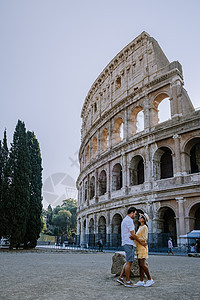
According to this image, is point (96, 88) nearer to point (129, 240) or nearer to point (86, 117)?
point (86, 117)

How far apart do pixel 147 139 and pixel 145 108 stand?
9.07 ft

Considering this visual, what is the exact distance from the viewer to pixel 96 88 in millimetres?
32125

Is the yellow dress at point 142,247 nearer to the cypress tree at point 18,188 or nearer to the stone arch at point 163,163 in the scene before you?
the cypress tree at point 18,188

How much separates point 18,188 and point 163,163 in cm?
1083

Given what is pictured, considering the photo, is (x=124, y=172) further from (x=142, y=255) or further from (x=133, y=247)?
(x=142, y=255)

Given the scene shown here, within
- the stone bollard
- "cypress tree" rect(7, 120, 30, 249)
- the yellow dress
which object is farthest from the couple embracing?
"cypress tree" rect(7, 120, 30, 249)

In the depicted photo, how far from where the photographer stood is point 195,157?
66.6 feet

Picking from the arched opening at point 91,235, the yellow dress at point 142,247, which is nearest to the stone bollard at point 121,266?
the yellow dress at point 142,247

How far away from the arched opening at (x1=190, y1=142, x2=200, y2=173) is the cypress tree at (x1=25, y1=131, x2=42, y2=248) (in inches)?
454

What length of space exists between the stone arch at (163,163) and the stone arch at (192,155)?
1.45 m

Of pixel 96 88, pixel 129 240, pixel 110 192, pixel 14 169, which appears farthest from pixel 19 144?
pixel 129 240

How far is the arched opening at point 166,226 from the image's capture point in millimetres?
18844

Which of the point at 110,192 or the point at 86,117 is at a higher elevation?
the point at 86,117

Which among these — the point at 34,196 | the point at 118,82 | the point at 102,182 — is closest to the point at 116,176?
the point at 102,182
